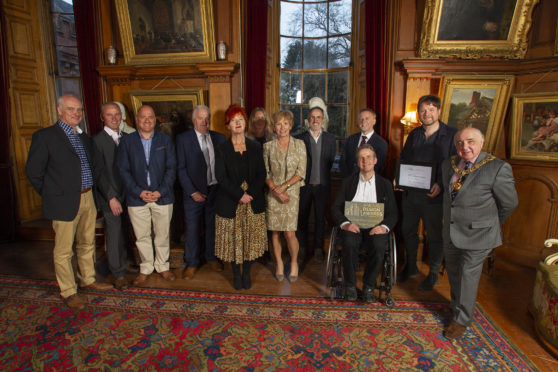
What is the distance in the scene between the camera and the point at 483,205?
254 centimetres

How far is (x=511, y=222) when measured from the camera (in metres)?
4.27

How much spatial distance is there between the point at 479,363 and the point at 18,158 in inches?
257

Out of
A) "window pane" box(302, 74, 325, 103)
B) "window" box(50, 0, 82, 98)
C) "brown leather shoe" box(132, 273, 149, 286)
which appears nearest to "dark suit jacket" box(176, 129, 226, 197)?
"brown leather shoe" box(132, 273, 149, 286)

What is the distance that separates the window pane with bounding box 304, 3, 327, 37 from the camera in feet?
19.2

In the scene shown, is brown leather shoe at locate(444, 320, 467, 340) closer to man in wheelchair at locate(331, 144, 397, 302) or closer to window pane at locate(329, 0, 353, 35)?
man in wheelchair at locate(331, 144, 397, 302)

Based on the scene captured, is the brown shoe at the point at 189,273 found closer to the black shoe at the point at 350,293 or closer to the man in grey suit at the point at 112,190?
the man in grey suit at the point at 112,190

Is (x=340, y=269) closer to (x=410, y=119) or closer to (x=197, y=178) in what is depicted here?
(x=197, y=178)

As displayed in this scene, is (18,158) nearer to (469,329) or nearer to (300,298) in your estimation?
(300,298)

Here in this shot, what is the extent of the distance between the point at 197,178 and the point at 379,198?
1.91 metres

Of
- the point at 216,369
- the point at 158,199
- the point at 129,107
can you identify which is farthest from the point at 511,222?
the point at 129,107

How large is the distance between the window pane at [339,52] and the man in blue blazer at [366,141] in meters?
2.42

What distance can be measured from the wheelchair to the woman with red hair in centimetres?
72

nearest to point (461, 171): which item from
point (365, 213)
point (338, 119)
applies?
point (365, 213)

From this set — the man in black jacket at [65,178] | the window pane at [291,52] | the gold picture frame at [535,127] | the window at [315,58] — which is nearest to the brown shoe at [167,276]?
the man in black jacket at [65,178]
